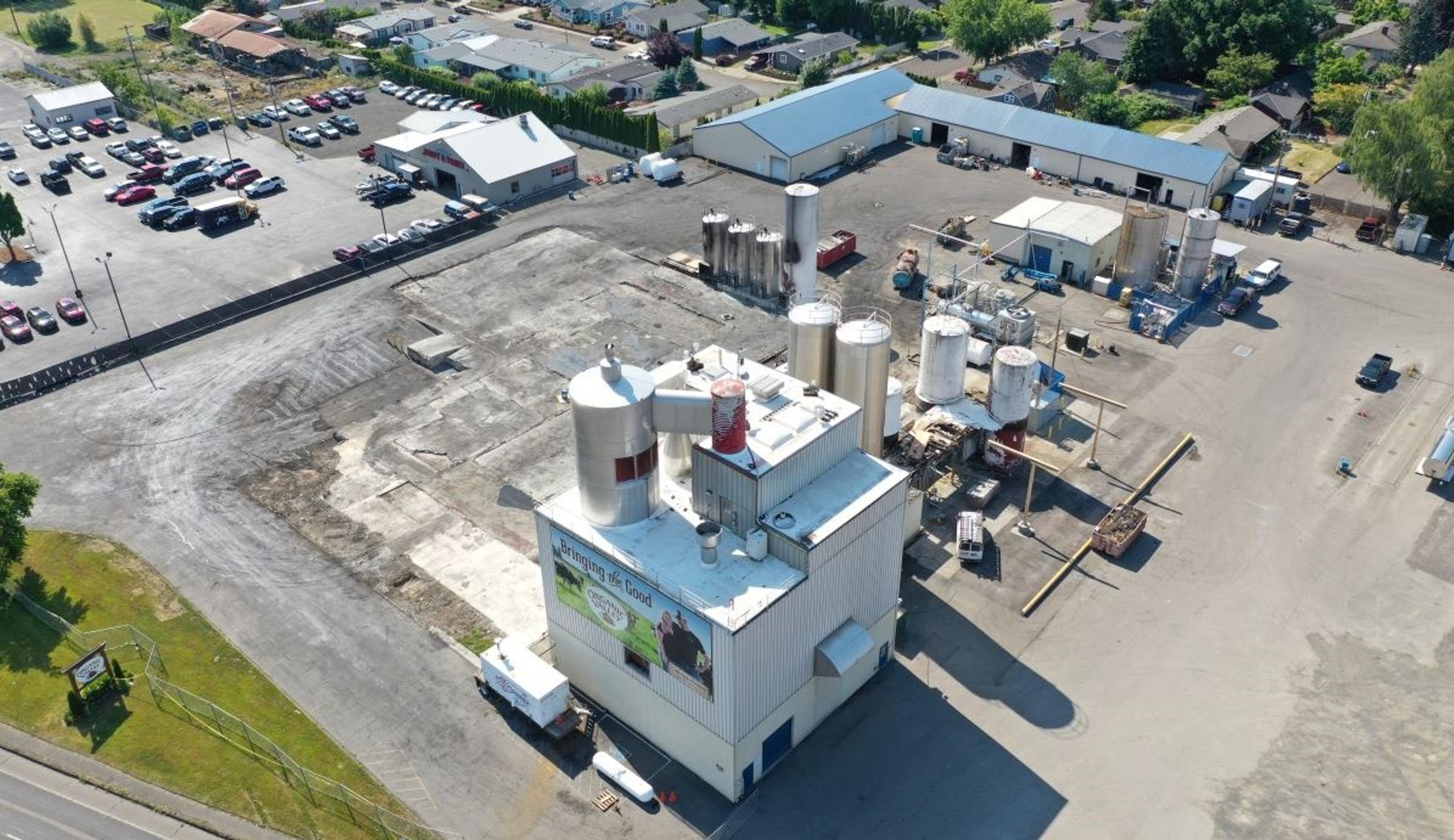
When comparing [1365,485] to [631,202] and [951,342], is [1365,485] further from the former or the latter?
[631,202]

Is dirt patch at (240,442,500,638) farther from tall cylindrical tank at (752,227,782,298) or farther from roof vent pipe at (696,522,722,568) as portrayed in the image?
tall cylindrical tank at (752,227,782,298)

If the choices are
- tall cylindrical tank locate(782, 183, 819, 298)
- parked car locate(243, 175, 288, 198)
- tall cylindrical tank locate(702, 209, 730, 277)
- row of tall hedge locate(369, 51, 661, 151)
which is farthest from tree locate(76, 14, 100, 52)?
tall cylindrical tank locate(782, 183, 819, 298)

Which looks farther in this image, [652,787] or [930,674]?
[930,674]

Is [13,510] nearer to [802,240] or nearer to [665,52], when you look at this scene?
[802,240]

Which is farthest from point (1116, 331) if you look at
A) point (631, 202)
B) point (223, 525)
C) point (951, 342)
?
point (223, 525)

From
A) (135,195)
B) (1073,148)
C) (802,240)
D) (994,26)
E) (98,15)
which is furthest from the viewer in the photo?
(98,15)

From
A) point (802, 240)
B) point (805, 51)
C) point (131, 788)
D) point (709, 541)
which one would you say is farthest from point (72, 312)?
point (805, 51)
